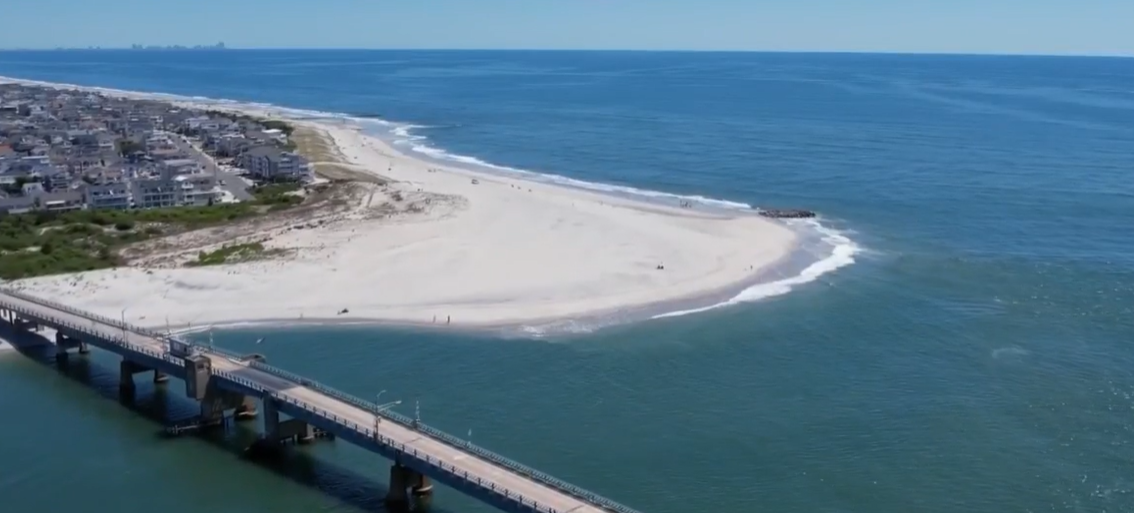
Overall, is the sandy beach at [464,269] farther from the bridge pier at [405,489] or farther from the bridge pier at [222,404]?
the bridge pier at [405,489]

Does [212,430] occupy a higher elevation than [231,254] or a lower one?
lower

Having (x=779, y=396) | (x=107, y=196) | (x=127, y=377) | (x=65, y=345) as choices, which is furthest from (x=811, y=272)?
(x=107, y=196)

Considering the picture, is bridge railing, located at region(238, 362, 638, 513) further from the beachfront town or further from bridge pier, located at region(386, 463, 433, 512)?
the beachfront town

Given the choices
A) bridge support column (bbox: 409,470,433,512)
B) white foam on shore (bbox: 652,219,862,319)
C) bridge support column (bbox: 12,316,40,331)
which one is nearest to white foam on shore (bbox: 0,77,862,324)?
white foam on shore (bbox: 652,219,862,319)

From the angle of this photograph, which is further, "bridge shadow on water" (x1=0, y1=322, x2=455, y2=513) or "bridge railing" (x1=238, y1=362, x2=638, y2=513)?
"bridge shadow on water" (x1=0, y1=322, x2=455, y2=513)

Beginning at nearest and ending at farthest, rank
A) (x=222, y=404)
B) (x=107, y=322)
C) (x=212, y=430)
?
(x=212, y=430) → (x=222, y=404) → (x=107, y=322)

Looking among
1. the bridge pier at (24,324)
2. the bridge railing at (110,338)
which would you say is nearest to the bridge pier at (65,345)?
the bridge railing at (110,338)

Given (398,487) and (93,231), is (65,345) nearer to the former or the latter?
(93,231)
